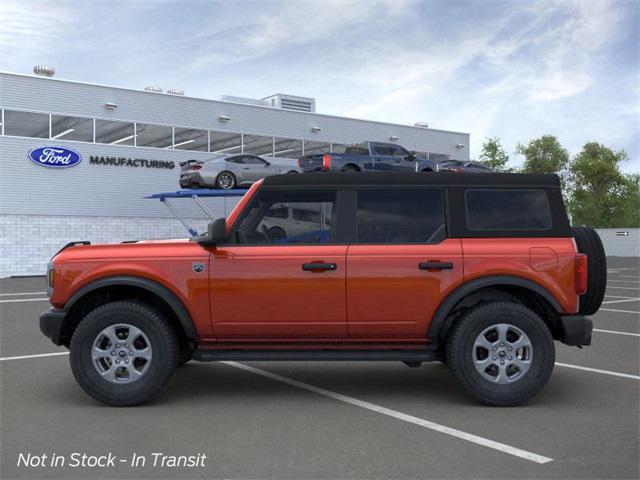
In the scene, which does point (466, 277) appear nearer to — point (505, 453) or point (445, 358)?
point (445, 358)

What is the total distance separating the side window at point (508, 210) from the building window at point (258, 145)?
2766cm

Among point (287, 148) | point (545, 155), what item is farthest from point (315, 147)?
point (545, 155)

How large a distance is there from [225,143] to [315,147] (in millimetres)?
5109

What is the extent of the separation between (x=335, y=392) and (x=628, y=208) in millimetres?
80462

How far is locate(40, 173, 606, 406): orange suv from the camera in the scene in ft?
18.0

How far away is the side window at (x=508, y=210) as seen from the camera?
18.6 ft

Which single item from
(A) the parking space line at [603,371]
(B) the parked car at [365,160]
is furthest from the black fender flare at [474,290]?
(B) the parked car at [365,160]

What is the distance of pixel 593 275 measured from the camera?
576cm

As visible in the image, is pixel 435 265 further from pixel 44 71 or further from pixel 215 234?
pixel 44 71

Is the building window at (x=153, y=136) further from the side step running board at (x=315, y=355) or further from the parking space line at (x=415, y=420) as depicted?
the side step running board at (x=315, y=355)

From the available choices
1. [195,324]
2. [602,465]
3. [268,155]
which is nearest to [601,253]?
[602,465]

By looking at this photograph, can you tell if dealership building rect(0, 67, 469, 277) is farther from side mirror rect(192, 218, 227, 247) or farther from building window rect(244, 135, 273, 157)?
side mirror rect(192, 218, 227, 247)

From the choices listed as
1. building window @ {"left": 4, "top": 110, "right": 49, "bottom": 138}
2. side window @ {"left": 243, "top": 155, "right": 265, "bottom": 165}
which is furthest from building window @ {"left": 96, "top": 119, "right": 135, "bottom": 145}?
side window @ {"left": 243, "top": 155, "right": 265, "bottom": 165}

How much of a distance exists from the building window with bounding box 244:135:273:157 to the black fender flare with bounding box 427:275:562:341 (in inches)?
1101
